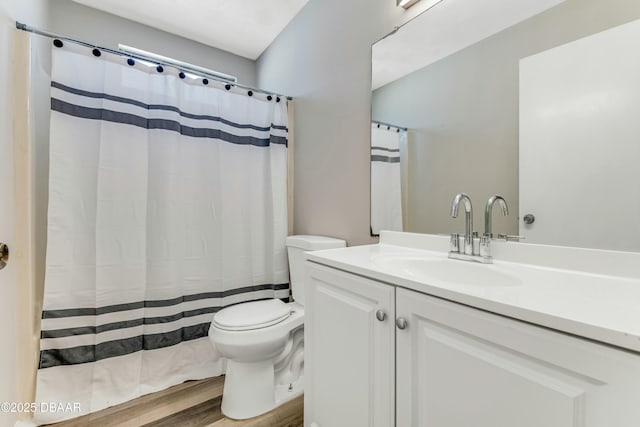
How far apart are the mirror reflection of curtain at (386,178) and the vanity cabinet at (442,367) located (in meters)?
0.51

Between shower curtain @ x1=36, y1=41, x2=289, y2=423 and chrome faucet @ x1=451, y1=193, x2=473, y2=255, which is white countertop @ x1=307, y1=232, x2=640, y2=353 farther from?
shower curtain @ x1=36, y1=41, x2=289, y2=423

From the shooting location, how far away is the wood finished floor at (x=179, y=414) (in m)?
1.30

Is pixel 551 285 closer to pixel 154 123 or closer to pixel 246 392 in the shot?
pixel 246 392

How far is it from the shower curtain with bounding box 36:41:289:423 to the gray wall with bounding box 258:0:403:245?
212mm

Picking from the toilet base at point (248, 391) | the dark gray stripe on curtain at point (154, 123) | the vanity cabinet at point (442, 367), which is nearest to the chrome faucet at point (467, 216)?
the vanity cabinet at point (442, 367)

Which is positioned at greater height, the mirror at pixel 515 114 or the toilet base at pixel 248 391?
the mirror at pixel 515 114

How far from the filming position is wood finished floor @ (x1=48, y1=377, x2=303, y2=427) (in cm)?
130

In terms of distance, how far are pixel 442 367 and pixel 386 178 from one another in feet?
3.02

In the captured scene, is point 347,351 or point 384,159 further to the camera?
point 384,159

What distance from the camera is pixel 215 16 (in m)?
2.01

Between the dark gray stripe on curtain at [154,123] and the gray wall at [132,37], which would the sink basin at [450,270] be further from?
the gray wall at [132,37]

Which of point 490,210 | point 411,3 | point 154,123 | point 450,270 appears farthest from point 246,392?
point 411,3

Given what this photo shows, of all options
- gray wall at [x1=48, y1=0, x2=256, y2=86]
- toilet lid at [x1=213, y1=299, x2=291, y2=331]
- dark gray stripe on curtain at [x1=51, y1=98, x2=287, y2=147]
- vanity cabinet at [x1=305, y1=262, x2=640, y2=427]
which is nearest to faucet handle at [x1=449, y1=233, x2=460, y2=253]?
vanity cabinet at [x1=305, y1=262, x2=640, y2=427]

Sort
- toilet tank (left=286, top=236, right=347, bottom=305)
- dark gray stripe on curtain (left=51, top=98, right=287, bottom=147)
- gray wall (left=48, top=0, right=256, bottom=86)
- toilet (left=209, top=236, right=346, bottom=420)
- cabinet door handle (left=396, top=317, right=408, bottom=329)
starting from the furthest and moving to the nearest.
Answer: gray wall (left=48, top=0, right=256, bottom=86)
toilet tank (left=286, top=236, right=347, bottom=305)
dark gray stripe on curtain (left=51, top=98, right=287, bottom=147)
toilet (left=209, top=236, right=346, bottom=420)
cabinet door handle (left=396, top=317, right=408, bottom=329)
